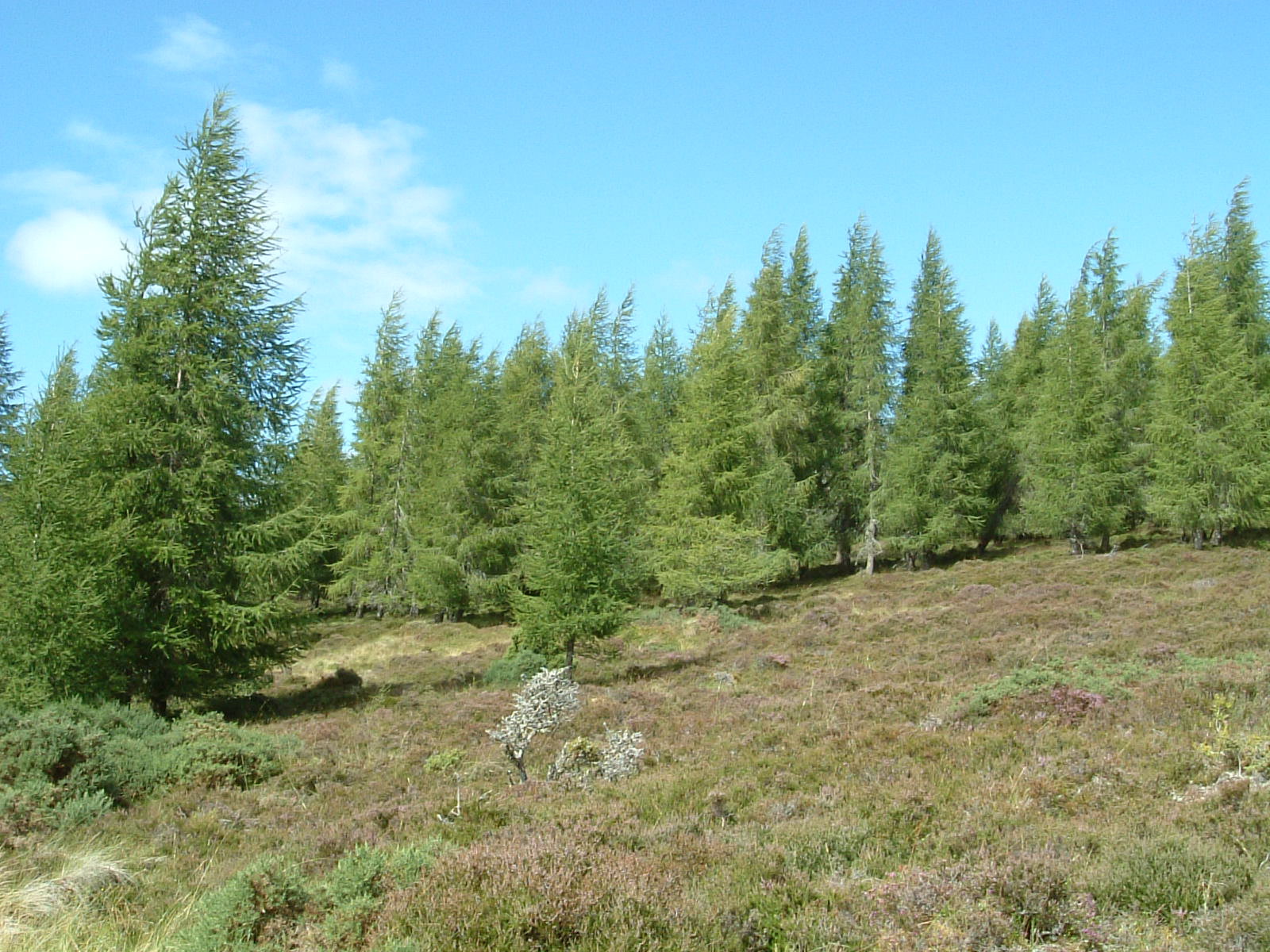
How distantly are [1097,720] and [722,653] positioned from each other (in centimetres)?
1165

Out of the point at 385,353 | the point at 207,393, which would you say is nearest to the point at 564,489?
the point at 207,393

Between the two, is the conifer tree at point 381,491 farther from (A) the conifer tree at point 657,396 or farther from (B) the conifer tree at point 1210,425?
(B) the conifer tree at point 1210,425

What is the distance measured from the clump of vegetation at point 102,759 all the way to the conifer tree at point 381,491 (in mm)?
22494

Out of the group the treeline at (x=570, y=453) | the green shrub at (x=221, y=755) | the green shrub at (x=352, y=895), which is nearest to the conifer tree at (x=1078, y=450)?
the treeline at (x=570, y=453)

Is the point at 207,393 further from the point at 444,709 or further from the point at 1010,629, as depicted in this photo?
the point at 1010,629

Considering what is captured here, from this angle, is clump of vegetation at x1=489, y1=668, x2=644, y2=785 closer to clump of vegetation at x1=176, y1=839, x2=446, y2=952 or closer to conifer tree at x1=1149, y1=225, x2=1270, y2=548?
clump of vegetation at x1=176, y1=839, x2=446, y2=952

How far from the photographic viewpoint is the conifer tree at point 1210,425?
1117 inches

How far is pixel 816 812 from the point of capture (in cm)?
689

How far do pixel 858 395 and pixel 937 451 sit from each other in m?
4.07

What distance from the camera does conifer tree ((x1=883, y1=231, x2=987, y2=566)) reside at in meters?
33.1

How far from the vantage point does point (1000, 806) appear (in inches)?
256

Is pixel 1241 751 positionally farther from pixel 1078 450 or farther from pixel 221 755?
pixel 1078 450

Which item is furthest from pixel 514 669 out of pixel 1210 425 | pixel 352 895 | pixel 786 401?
pixel 1210 425

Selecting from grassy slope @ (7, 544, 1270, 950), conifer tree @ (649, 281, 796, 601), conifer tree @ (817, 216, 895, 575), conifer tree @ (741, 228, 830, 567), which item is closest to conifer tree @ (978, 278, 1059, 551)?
conifer tree @ (817, 216, 895, 575)
